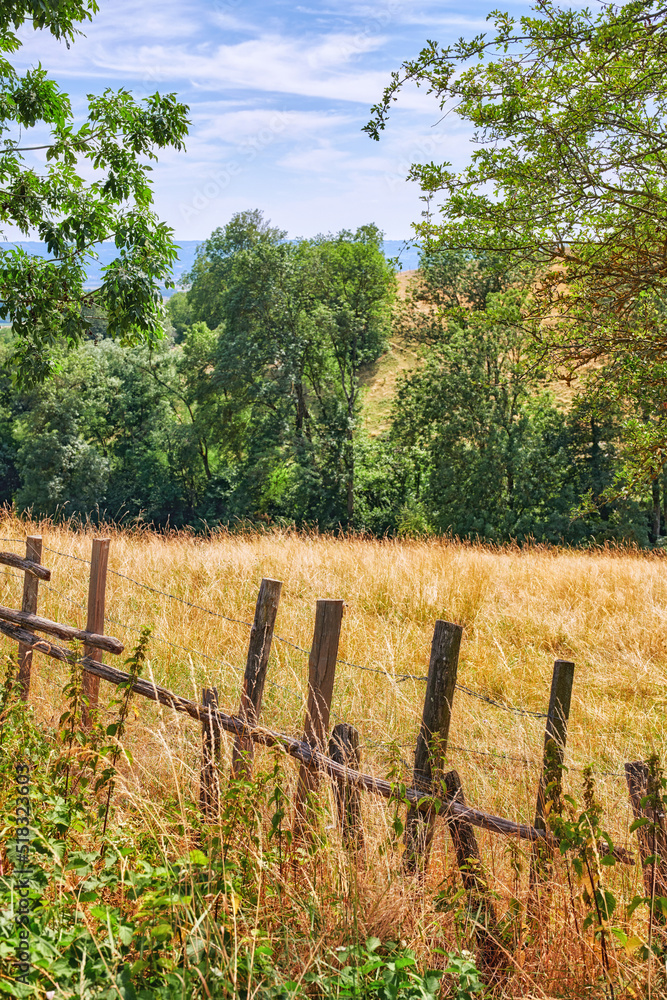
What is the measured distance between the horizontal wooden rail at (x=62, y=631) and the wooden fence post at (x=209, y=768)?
2.76 feet

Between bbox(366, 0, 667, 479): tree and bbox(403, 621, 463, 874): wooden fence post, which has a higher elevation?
bbox(366, 0, 667, 479): tree

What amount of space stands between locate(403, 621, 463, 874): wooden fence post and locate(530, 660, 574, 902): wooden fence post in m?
0.40

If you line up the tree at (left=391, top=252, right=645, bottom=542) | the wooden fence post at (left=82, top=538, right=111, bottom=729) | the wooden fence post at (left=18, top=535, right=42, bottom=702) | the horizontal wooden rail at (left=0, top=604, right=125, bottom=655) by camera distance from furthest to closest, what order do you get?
the tree at (left=391, top=252, right=645, bottom=542), the wooden fence post at (left=18, top=535, right=42, bottom=702), the wooden fence post at (left=82, top=538, right=111, bottom=729), the horizontal wooden rail at (left=0, top=604, right=125, bottom=655)

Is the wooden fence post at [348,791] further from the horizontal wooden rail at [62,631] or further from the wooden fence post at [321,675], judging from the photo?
the horizontal wooden rail at [62,631]

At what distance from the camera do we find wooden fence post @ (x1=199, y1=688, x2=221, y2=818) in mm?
2936

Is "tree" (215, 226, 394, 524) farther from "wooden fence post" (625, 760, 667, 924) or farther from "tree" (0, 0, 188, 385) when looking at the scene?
"wooden fence post" (625, 760, 667, 924)

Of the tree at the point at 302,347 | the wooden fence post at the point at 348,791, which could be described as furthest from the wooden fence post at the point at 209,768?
the tree at the point at 302,347

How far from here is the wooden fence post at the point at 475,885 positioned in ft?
7.97

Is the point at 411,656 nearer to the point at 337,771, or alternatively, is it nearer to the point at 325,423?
the point at 337,771

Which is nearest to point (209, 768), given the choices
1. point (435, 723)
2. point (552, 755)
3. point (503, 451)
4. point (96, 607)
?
point (435, 723)

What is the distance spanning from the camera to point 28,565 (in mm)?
4785

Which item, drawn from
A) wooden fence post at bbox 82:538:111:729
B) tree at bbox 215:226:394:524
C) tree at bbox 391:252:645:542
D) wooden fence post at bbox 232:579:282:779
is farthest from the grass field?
tree at bbox 215:226:394:524

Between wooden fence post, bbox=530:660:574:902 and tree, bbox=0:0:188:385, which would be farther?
tree, bbox=0:0:188:385

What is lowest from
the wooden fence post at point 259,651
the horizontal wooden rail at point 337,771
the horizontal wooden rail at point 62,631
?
the horizontal wooden rail at point 337,771
